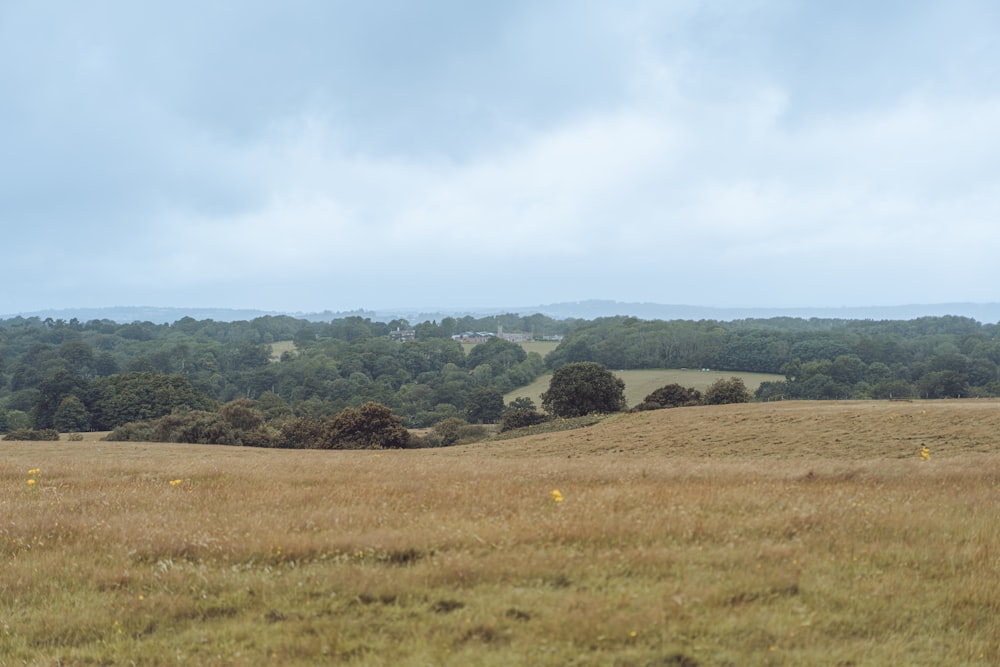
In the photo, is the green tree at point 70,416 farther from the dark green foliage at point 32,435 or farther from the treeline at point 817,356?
the treeline at point 817,356

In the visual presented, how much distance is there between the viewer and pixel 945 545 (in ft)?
26.9

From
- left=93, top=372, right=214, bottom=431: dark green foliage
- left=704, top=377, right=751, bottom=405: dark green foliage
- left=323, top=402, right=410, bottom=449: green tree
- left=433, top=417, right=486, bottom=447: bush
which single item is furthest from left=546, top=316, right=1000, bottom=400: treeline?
left=93, top=372, right=214, bottom=431: dark green foliage

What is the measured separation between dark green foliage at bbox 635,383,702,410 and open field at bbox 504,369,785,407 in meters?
31.1

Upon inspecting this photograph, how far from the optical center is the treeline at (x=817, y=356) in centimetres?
10156

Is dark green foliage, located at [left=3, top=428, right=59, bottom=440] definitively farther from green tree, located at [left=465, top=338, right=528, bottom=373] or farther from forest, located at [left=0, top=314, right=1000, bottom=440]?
green tree, located at [left=465, top=338, right=528, bottom=373]

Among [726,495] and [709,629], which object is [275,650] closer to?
[709,629]

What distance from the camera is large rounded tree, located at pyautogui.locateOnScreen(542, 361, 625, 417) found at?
2714 inches

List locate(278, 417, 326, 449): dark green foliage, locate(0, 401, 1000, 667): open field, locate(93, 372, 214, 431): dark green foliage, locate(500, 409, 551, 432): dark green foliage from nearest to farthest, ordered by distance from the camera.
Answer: locate(0, 401, 1000, 667): open field → locate(278, 417, 326, 449): dark green foliage → locate(500, 409, 551, 432): dark green foliage → locate(93, 372, 214, 431): dark green foliage

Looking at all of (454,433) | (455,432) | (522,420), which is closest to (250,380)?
(455,432)

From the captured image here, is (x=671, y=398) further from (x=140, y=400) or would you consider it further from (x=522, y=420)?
(x=140, y=400)

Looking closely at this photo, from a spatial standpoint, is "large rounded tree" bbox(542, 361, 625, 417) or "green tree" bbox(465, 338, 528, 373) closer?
"large rounded tree" bbox(542, 361, 625, 417)

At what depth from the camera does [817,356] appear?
130 meters

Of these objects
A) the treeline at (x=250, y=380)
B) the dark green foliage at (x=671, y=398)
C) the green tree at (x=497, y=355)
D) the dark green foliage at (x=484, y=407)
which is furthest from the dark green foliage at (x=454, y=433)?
the green tree at (x=497, y=355)

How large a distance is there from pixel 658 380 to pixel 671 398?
53487 millimetres
